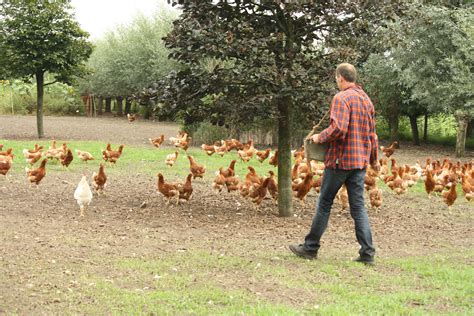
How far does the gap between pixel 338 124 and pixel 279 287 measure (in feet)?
6.28

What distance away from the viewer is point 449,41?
77.6 ft

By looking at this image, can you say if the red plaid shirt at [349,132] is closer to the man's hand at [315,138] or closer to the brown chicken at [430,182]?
the man's hand at [315,138]

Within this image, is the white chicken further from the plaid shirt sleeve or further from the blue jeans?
the plaid shirt sleeve

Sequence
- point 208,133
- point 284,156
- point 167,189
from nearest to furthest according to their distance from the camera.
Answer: point 284,156, point 167,189, point 208,133

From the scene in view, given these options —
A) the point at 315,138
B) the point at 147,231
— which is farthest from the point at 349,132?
the point at 147,231

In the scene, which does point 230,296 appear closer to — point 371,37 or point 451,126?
point 371,37

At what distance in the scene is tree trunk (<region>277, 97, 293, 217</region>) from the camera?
995 centimetres

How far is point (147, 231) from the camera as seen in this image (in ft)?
28.8

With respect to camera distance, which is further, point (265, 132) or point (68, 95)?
point (68, 95)

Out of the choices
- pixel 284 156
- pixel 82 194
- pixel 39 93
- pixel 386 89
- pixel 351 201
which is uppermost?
pixel 386 89

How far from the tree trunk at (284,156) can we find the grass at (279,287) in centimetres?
277

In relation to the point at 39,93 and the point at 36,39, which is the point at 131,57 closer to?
the point at 39,93

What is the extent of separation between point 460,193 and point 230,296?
10.3 metres

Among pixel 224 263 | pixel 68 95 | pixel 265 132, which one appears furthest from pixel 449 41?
pixel 68 95
